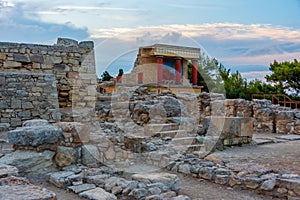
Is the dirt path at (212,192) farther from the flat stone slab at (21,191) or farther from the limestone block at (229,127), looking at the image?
the limestone block at (229,127)

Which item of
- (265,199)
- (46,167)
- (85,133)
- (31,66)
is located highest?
(31,66)

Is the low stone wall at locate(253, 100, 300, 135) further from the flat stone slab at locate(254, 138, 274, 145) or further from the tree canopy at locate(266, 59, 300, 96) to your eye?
the tree canopy at locate(266, 59, 300, 96)

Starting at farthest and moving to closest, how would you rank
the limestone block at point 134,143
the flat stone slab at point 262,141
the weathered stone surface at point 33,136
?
1. the flat stone slab at point 262,141
2. the limestone block at point 134,143
3. the weathered stone surface at point 33,136

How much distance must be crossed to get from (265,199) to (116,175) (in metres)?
2.40

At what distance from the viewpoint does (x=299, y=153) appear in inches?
304

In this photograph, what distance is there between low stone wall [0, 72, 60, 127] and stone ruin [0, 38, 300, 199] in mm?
23

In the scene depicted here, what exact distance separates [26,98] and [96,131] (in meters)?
2.36

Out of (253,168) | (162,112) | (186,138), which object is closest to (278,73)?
(162,112)

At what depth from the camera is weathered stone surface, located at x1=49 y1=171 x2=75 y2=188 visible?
4.94 m

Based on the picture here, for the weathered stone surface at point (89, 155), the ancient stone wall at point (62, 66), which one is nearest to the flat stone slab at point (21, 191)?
the weathered stone surface at point (89, 155)

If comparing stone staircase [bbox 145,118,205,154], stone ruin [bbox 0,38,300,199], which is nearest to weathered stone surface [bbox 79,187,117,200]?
stone ruin [bbox 0,38,300,199]

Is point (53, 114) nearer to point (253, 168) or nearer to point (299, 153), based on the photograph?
point (253, 168)

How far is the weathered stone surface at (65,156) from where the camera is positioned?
18.3 feet

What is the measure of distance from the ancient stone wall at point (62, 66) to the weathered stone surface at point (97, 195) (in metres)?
4.38
